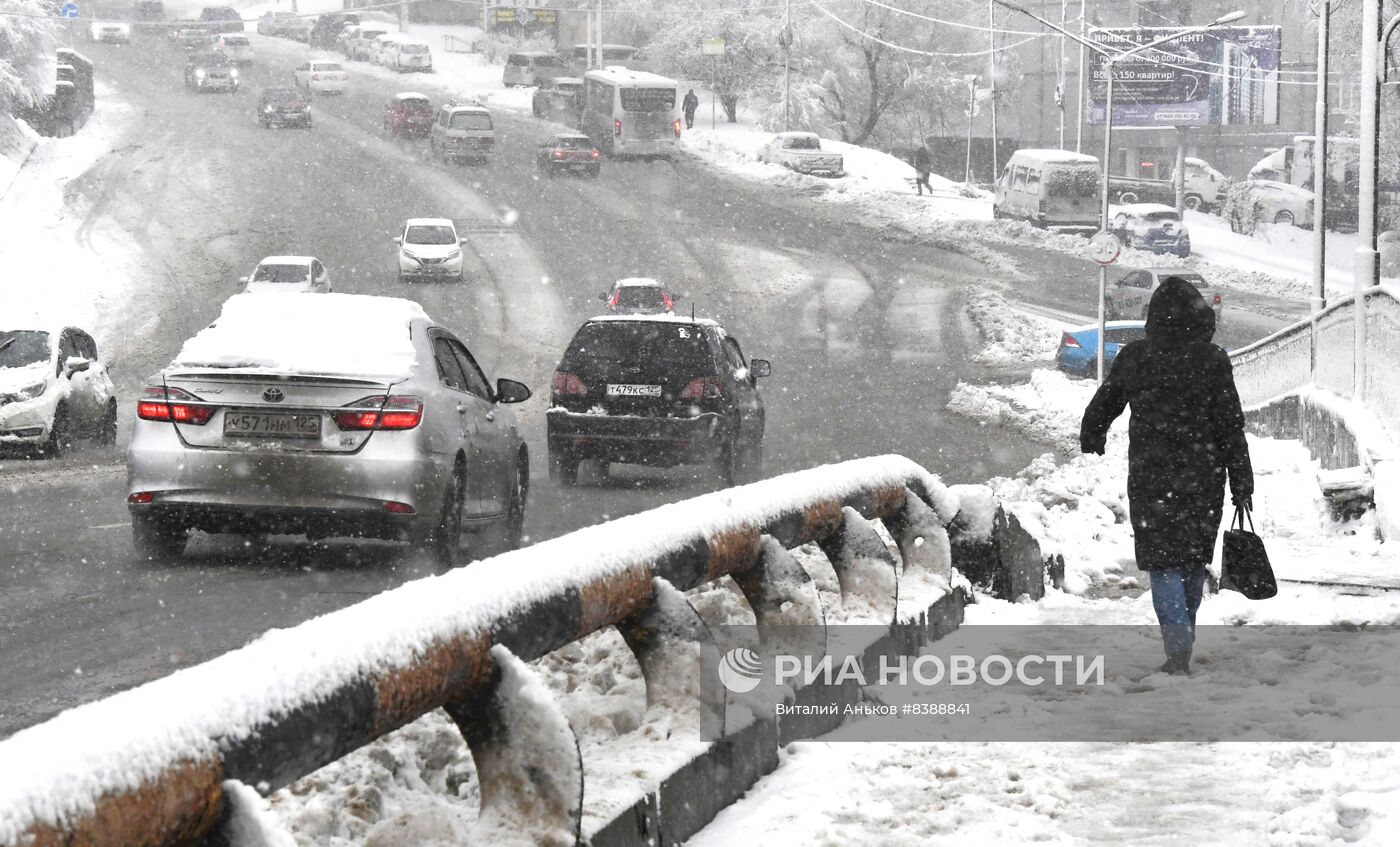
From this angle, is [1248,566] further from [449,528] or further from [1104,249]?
[1104,249]

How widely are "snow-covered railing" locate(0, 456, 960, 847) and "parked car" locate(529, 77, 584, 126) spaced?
203ft

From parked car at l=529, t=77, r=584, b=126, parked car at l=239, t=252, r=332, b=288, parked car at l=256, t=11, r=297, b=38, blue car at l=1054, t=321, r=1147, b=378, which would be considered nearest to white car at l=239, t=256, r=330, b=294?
parked car at l=239, t=252, r=332, b=288

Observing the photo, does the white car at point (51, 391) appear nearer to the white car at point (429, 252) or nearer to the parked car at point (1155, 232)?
the white car at point (429, 252)

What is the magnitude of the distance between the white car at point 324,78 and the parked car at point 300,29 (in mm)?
22576

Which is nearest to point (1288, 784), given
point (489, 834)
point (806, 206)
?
point (489, 834)

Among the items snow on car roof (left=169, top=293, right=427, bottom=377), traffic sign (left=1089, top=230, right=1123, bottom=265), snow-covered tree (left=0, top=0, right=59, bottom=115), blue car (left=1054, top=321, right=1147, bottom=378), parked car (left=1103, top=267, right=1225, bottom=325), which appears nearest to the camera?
snow on car roof (left=169, top=293, right=427, bottom=377)

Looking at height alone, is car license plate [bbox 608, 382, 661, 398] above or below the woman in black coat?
below

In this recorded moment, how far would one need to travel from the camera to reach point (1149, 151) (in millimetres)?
79688

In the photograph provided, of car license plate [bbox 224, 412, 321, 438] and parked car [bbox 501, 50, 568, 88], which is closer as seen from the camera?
car license plate [bbox 224, 412, 321, 438]

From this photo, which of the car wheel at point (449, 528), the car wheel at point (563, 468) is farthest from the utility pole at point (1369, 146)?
the car wheel at point (449, 528)

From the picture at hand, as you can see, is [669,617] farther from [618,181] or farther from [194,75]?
[194,75]

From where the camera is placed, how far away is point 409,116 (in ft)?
205

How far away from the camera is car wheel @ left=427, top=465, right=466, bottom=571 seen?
9.90m

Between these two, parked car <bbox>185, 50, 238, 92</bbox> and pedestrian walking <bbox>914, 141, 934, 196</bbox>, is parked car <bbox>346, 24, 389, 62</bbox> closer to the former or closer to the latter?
parked car <bbox>185, 50, 238, 92</bbox>
